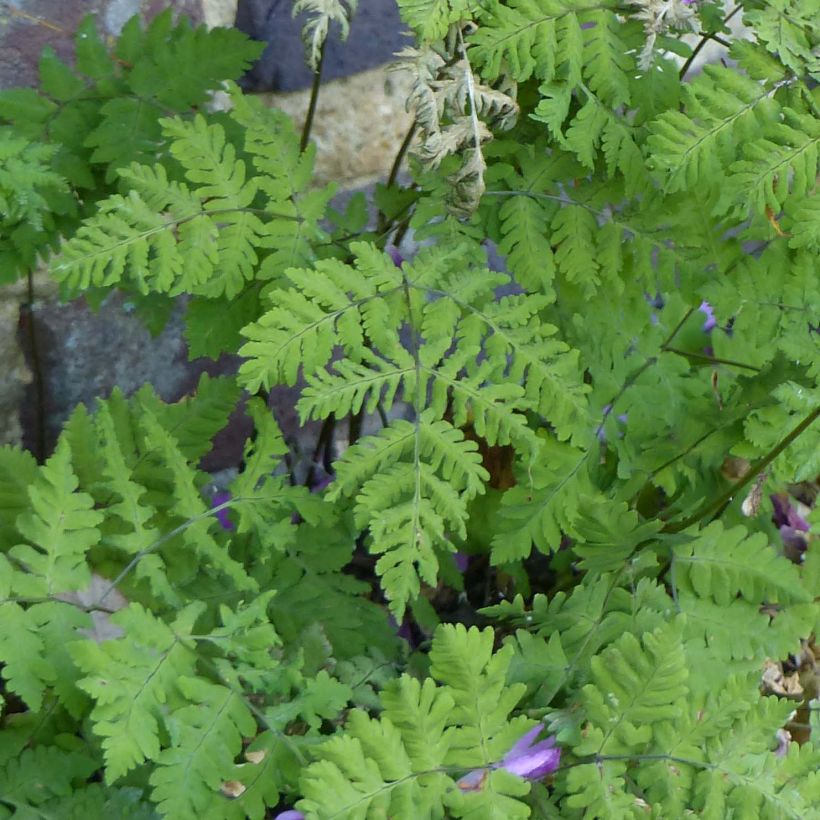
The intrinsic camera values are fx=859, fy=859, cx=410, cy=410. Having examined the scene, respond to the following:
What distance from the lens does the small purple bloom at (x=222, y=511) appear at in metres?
1.81

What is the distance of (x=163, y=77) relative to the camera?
57.3 inches

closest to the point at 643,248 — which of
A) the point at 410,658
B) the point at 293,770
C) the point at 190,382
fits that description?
the point at 410,658

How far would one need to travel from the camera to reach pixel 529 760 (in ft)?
3.92

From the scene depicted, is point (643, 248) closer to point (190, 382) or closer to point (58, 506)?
point (58, 506)

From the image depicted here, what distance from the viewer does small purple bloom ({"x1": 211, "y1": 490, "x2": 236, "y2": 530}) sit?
1.81 metres

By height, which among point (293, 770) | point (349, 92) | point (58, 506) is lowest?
point (293, 770)

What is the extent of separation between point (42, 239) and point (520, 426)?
84 centimetres

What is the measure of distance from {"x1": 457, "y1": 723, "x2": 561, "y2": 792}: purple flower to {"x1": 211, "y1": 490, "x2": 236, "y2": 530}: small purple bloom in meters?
0.78

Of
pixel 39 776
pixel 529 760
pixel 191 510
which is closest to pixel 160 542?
pixel 191 510

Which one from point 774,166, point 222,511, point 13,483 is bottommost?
point 222,511

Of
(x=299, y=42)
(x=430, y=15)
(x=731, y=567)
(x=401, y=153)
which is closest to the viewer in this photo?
(x=430, y=15)

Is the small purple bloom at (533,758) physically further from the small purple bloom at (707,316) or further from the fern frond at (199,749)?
the small purple bloom at (707,316)

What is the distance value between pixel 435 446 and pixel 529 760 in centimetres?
46

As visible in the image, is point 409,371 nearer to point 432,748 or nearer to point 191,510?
point 191,510
